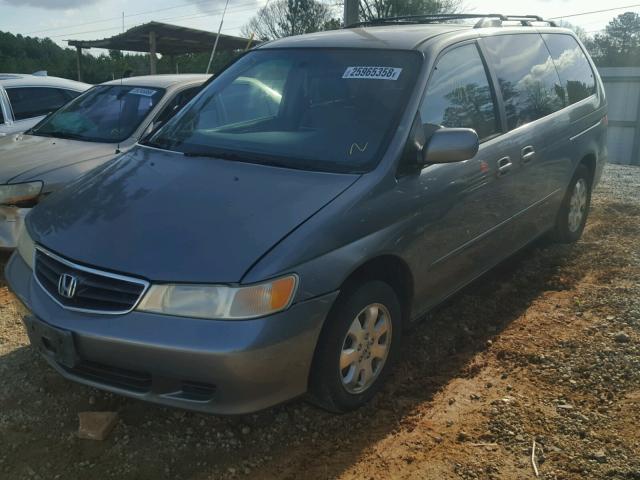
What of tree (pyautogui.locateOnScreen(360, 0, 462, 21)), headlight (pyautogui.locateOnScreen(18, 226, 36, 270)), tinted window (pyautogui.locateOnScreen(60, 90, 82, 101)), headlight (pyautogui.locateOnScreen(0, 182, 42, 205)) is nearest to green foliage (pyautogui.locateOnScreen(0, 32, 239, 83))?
tree (pyautogui.locateOnScreen(360, 0, 462, 21))

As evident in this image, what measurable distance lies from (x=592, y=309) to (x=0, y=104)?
6.76 meters

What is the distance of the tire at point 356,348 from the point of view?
9.15 feet

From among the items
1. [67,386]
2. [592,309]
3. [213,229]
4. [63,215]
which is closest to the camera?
[213,229]

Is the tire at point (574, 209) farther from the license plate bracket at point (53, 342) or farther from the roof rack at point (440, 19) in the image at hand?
the license plate bracket at point (53, 342)

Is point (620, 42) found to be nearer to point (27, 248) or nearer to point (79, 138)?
point (79, 138)

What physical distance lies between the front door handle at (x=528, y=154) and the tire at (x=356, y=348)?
1.66 meters

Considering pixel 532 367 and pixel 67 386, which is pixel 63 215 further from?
pixel 532 367

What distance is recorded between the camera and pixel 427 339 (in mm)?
3932

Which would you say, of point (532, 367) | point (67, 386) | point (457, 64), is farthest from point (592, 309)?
point (67, 386)

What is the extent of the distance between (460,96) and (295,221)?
63.9 inches

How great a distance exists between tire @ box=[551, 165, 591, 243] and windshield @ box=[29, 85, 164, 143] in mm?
3800

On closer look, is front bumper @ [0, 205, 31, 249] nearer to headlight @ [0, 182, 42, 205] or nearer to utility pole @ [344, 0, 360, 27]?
headlight @ [0, 182, 42, 205]

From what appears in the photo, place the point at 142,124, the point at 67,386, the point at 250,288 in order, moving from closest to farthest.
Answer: the point at 250,288 → the point at 67,386 → the point at 142,124

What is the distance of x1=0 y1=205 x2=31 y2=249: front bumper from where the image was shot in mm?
4848
